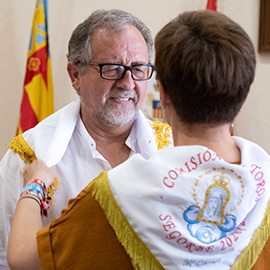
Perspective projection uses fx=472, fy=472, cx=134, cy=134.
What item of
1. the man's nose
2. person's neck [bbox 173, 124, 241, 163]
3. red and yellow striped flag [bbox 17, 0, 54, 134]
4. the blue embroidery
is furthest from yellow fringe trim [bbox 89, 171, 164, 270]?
red and yellow striped flag [bbox 17, 0, 54, 134]

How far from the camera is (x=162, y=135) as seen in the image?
84.3 inches

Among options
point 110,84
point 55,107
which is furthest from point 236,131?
point 110,84

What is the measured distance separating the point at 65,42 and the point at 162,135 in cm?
147

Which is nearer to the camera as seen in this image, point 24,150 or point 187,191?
point 187,191

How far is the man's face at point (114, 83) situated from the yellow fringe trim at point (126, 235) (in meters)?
0.79

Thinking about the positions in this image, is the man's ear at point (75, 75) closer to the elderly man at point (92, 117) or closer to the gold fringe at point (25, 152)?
the elderly man at point (92, 117)

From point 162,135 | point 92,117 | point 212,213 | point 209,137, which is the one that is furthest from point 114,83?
point 212,213

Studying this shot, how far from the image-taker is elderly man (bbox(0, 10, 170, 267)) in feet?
6.20

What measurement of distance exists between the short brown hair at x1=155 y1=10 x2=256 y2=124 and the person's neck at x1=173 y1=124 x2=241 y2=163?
0.02 meters

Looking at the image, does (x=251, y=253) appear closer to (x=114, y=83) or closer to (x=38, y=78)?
(x=114, y=83)

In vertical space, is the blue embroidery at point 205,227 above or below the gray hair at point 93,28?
below

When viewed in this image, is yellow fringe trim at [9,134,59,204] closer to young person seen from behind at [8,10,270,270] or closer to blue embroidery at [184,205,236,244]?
young person seen from behind at [8,10,270,270]

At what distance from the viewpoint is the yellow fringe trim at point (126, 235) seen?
1159 millimetres

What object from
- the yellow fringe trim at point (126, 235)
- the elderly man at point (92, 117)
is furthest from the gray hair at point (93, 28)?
the yellow fringe trim at point (126, 235)
